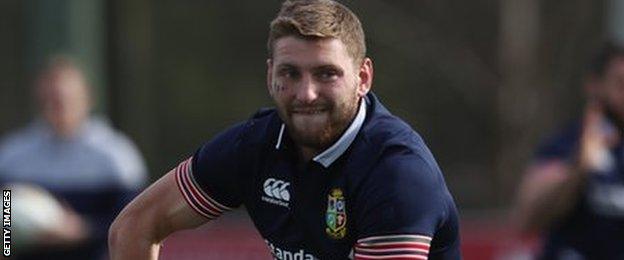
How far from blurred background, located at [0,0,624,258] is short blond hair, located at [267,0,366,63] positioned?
376 inches

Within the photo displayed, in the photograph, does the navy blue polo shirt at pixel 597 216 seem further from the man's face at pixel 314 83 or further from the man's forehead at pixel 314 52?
the man's forehead at pixel 314 52

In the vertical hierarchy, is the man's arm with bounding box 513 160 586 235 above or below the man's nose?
below

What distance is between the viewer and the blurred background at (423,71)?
51.7 feet

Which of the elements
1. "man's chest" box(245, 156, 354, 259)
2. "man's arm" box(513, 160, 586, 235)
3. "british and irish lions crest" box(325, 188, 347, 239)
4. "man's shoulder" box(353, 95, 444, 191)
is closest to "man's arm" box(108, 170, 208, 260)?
"man's chest" box(245, 156, 354, 259)

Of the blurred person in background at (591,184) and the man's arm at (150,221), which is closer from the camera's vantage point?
the man's arm at (150,221)

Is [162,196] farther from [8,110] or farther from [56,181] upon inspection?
[8,110]

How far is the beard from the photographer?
5.95m

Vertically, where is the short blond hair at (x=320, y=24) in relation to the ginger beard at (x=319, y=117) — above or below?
above

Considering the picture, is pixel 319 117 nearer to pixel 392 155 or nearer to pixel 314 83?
pixel 314 83

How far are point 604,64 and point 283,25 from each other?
3.21m

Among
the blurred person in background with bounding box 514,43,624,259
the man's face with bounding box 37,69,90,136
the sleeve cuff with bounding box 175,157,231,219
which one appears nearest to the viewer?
the sleeve cuff with bounding box 175,157,231,219

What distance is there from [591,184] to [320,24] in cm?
339

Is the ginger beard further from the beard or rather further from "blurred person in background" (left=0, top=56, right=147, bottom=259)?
"blurred person in background" (left=0, top=56, right=147, bottom=259)

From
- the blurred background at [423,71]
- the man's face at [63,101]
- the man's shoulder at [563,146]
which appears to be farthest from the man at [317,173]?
the blurred background at [423,71]
